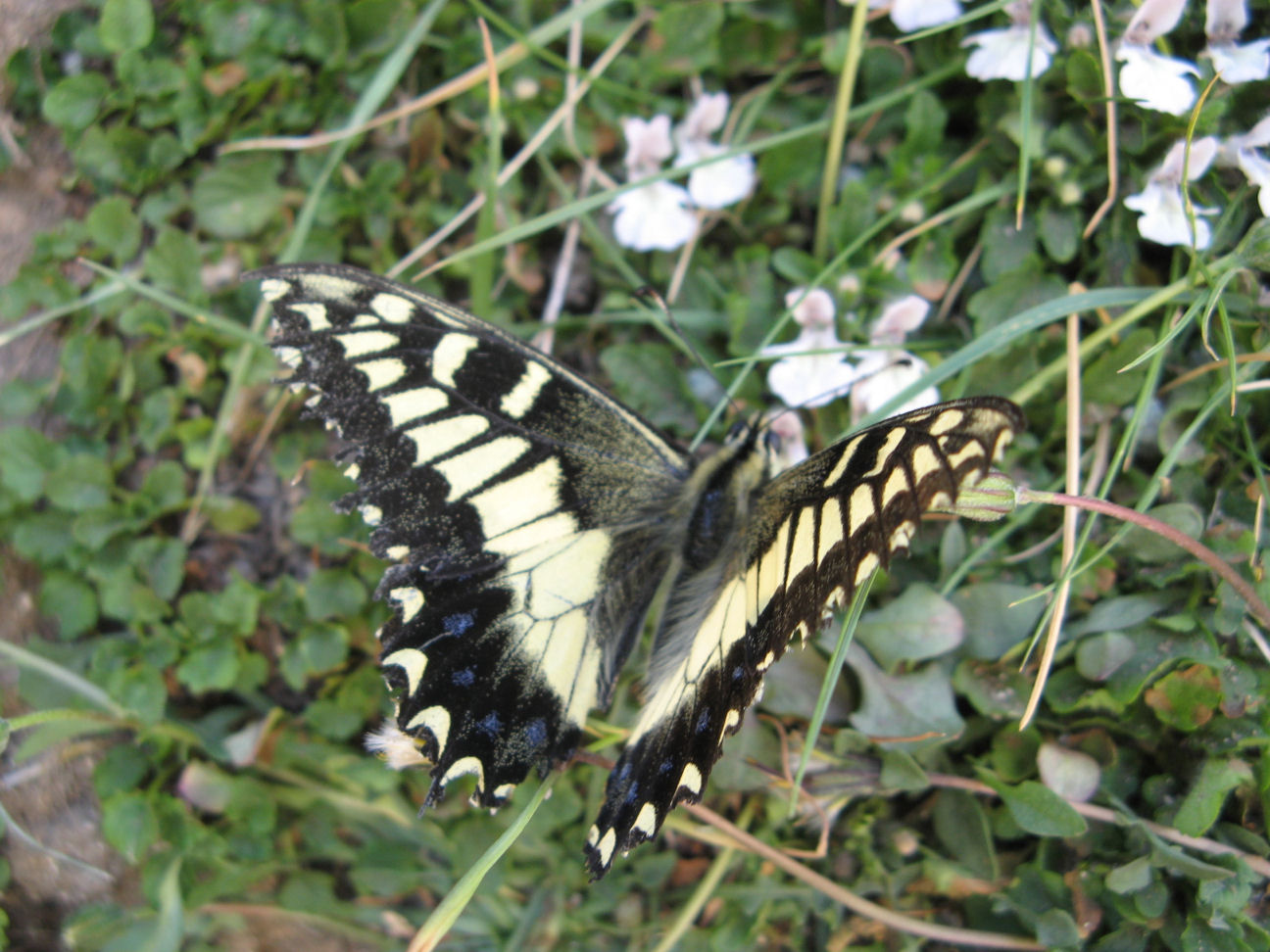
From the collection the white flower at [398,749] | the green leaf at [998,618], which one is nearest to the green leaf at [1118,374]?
the green leaf at [998,618]

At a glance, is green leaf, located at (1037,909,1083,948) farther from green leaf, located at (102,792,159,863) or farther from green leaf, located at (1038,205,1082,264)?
green leaf, located at (102,792,159,863)

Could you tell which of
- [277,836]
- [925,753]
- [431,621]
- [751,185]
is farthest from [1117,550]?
[277,836]

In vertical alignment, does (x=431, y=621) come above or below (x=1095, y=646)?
above

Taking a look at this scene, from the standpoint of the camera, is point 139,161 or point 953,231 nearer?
point 953,231

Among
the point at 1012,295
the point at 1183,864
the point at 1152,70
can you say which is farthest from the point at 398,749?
the point at 1152,70

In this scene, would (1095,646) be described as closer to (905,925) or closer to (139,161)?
(905,925)

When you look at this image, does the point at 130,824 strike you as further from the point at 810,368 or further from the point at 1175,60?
the point at 1175,60

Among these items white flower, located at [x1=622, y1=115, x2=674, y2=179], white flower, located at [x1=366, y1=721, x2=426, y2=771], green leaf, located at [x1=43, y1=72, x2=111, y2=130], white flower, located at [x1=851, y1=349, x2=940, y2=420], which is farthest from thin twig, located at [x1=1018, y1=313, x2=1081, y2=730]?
green leaf, located at [x1=43, y1=72, x2=111, y2=130]
